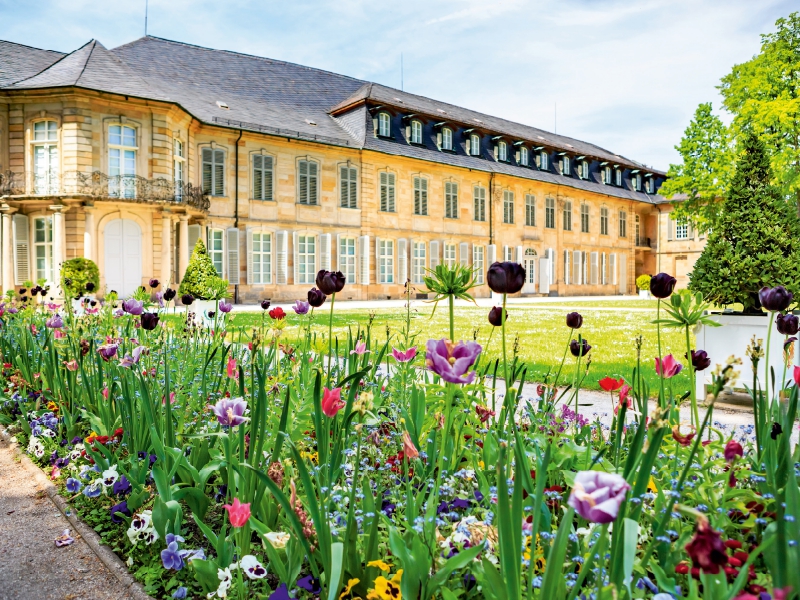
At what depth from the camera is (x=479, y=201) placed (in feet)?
97.0

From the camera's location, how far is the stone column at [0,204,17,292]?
19.0 meters

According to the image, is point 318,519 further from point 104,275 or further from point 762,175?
point 104,275

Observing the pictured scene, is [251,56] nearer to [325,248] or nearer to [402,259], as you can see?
[325,248]

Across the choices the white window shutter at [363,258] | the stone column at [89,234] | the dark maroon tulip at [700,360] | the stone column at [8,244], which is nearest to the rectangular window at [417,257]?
the white window shutter at [363,258]

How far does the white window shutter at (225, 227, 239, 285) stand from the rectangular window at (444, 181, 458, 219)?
1033cm

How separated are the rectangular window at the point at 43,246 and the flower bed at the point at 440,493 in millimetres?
18448

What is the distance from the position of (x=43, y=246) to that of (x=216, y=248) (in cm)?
533

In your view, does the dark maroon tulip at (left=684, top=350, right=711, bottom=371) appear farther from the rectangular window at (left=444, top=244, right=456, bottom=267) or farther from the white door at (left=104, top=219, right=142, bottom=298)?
the rectangular window at (left=444, top=244, right=456, bottom=267)

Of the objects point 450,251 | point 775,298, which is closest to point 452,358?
point 775,298

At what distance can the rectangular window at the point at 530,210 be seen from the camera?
1247 inches

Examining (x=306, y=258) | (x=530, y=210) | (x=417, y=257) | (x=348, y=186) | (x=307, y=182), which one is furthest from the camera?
(x=530, y=210)

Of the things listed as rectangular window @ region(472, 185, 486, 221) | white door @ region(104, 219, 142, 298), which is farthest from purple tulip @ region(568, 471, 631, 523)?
rectangular window @ region(472, 185, 486, 221)

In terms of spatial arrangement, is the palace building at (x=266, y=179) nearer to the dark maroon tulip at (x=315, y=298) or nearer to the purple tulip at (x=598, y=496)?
the dark maroon tulip at (x=315, y=298)

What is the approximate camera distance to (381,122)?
25953 mm
